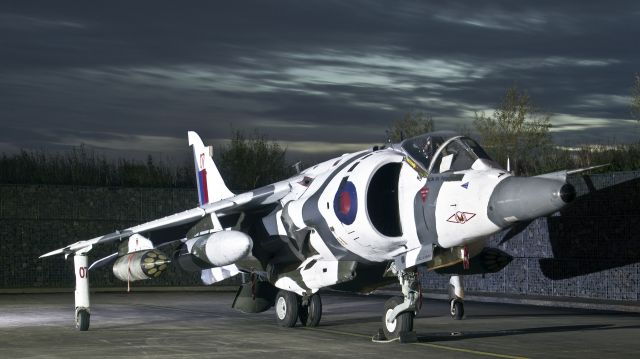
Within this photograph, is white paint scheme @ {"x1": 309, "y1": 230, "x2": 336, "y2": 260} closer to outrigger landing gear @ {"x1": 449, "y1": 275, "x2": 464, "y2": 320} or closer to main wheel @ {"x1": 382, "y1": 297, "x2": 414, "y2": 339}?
main wheel @ {"x1": 382, "y1": 297, "x2": 414, "y2": 339}

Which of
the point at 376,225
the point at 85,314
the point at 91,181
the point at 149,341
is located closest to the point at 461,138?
the point at 376,225

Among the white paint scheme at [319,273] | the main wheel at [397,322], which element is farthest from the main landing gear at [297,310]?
the main wheel at [397,322]

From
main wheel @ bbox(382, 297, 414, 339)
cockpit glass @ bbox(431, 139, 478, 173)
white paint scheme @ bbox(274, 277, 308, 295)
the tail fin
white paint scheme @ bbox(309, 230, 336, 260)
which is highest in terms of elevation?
the tail fin

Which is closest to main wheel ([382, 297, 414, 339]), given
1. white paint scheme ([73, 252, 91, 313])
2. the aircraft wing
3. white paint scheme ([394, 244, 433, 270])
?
white paint scheme ([394, 244, 433, 270])

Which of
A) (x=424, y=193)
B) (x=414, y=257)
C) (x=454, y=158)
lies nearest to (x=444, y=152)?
(x=454, y=158)

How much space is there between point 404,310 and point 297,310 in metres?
3.65

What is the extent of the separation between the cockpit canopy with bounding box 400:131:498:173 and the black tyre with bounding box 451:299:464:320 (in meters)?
5.38

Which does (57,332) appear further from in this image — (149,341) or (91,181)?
(91,181)

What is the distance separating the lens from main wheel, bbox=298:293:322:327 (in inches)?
704

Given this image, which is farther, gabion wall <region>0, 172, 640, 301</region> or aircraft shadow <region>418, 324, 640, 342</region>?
gabion wall <region>0, 172, 640, 301</region>

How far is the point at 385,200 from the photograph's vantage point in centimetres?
1520

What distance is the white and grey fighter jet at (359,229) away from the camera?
1322cm

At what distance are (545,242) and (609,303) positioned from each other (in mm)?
3688

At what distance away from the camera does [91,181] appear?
37188 mm
